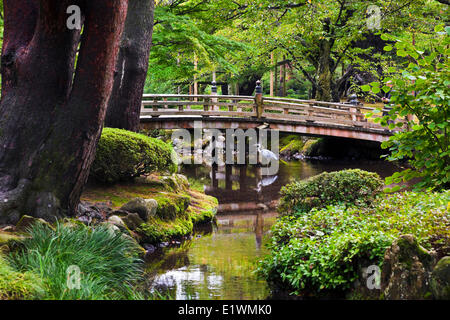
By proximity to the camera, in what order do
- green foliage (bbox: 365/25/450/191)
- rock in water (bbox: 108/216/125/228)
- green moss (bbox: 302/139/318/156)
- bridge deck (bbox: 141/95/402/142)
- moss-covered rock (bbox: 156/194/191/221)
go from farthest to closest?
green moss (bbox: 302/139/318/156), bridge deck (bbox: 141/95/402/142), moss-covered rock (bbox: 156/194/191/221), rock in water (bbox: 108/216/125/228), green foliage (bbox: 365/25/450/191)

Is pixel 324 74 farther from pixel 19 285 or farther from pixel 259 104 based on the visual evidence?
pixel 19 285

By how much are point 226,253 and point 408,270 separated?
434 centimetres

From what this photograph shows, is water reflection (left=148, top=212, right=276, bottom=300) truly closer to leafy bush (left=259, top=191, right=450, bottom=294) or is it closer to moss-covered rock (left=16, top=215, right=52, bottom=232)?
leafy bush (left=259, top=191, right=450, bottom=294)

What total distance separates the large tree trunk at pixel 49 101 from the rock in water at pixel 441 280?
513 centimetres

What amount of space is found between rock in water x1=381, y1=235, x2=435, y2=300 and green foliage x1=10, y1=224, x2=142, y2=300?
273 centimetres

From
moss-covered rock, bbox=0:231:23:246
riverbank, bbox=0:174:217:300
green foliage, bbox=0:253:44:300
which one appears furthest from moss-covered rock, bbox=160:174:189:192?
green foliage, bbox=0:253:44:300

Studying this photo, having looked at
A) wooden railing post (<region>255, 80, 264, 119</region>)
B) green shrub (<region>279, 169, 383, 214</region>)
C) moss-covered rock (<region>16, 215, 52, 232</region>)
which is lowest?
moss-covered rock (<region>16, 215, 52, 232</region>)

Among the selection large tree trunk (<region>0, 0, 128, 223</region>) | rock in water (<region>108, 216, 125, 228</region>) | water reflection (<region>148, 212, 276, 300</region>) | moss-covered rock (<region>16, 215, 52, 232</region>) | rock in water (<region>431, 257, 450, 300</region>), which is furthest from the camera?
rock in water (<region>108, 216, 125, 228</region>)

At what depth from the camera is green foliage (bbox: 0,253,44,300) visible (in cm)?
523

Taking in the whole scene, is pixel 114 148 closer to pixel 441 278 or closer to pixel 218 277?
pixel 218 277

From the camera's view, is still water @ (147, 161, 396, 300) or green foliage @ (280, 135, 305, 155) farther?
green foliage @ (280, 135, 305, 155)

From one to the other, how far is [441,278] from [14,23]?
6785 millimetres

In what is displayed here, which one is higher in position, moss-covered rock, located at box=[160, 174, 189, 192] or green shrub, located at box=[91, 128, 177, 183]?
green shrub, located at box=[91, 128, 177, 183]

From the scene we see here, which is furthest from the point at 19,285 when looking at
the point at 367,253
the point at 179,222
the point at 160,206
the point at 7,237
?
the point at 179,222
